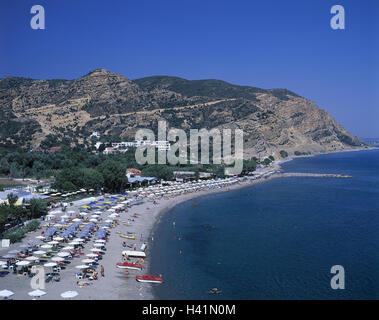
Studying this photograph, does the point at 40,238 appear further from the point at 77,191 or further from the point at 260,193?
the point at 260,193

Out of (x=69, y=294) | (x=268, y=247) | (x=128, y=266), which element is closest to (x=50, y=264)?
(x=69, y=294)

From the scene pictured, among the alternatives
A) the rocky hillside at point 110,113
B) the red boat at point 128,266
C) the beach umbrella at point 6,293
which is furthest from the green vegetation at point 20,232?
the rocky hillside at point 110,113

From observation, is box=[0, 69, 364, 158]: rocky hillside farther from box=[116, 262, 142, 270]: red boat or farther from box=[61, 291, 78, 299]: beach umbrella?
box=[61, 291, 78, 299]: beach umbrella

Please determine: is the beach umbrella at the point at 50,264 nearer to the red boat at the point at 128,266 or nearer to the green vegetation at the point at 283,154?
the red boat at the point at 128,266

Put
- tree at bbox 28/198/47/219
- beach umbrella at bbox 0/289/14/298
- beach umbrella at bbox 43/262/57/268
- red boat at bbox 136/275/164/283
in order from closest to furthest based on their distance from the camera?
beach umbrella at bbox 0/289/14/298, beach umbrella at bbox 43/262/57/268, red boat at bbox 136/275/164/283, tree at bbox 28/198/47/219

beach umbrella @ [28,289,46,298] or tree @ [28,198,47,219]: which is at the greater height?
tree @ [28,198,47,219]

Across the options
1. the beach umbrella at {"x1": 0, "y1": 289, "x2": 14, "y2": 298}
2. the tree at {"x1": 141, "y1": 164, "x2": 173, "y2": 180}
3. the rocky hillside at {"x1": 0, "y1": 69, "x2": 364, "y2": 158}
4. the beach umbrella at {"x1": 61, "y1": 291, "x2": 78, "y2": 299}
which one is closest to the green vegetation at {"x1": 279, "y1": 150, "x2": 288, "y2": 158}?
the rocky hillside at {"x1": 0, "y1": 69, "x2": 364, "y2": 158}

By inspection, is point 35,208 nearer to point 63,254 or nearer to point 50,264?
point 63,254

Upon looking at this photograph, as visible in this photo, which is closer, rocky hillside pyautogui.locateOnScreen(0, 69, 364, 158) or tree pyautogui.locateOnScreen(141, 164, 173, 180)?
tree pyautogui.locateOnScreen(141, 164, 173, 180)

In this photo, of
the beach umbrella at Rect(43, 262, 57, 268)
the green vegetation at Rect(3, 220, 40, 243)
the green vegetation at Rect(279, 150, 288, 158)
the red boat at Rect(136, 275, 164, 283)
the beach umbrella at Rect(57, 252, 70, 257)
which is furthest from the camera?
the green vegetation at Rect(279, 150, 288, 158)
